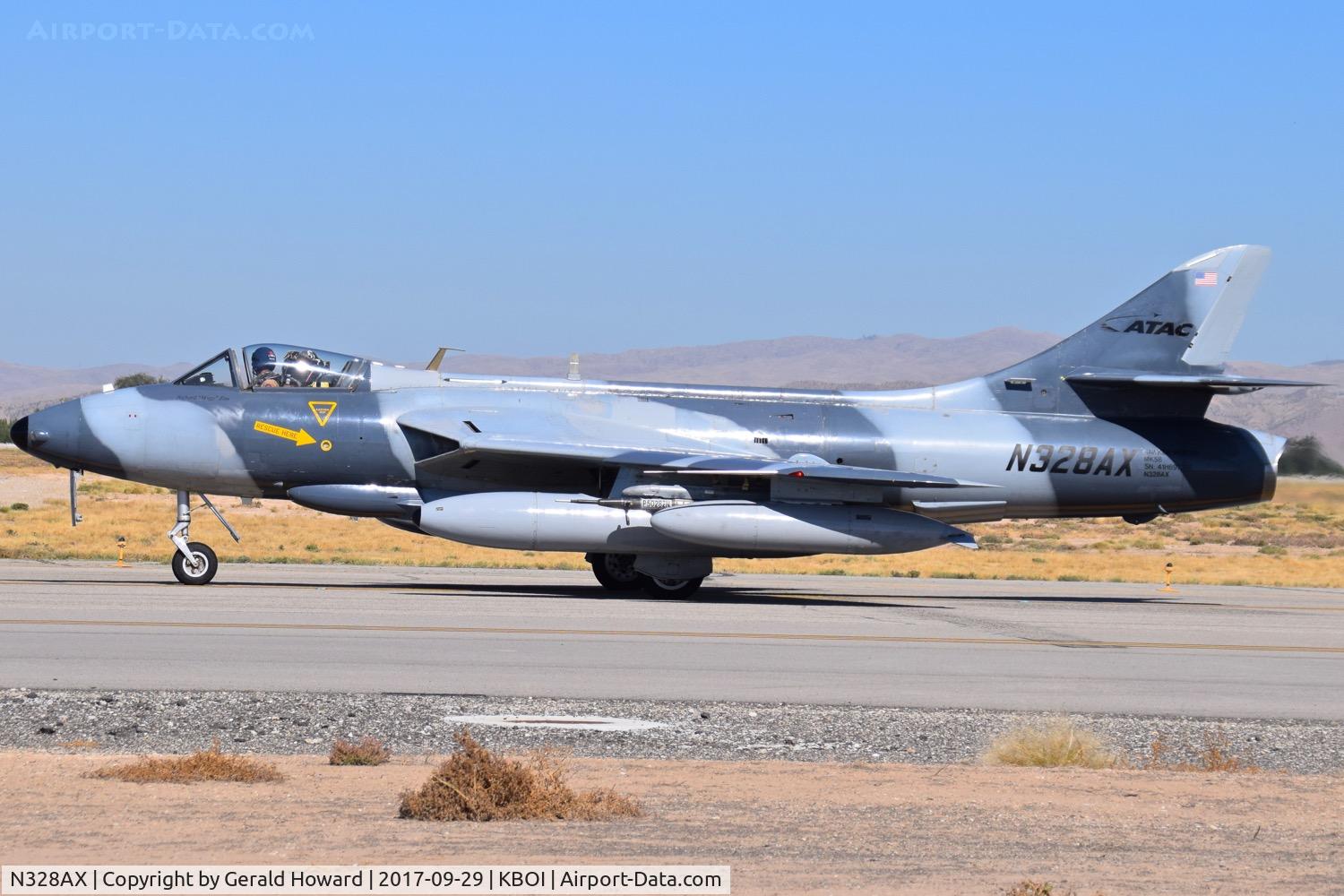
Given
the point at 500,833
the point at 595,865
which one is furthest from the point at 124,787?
the point at 595,865

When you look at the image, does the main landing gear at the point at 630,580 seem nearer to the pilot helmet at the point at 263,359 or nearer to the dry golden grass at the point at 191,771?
the pilot helmet at the point at 263,359

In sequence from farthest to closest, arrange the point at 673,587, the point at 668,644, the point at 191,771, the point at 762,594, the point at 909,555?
1. the point at 909,555
2. the point at 762,594
3. the point at 673,587
4. the point at 668,644
5. the point at 191,771

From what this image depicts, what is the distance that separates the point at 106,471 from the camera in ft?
65.5

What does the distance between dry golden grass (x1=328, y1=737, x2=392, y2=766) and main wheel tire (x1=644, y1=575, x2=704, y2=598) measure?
38.1 ft

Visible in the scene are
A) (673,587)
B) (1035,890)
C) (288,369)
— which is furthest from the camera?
(288,369)

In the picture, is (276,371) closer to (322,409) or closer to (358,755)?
(322,409)

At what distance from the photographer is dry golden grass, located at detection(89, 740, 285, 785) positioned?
7.74 meters

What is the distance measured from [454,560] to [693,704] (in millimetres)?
18348

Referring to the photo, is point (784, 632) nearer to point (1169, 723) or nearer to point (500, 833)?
point (1169, 723)

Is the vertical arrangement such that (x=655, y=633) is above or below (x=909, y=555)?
above

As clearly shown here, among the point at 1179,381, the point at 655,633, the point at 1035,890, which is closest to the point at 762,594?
the point at 655,633

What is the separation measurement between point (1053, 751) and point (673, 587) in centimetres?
1129

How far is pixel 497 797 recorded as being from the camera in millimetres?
7094
